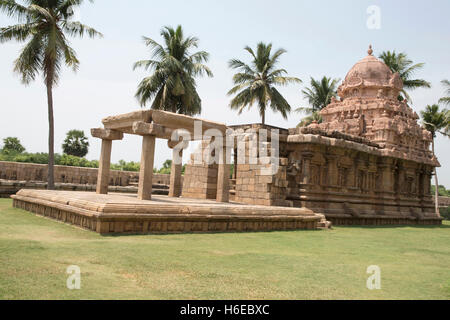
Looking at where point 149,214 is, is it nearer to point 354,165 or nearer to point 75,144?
Answer: point 354,165

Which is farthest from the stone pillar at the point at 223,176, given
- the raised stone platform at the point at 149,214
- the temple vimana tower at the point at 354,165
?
the raised stone platform at the point at 149,214

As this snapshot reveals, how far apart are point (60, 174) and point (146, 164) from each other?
A: 10.4m

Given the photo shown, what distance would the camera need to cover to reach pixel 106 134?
1195 centimetres

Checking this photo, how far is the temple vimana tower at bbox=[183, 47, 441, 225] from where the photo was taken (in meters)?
15.1

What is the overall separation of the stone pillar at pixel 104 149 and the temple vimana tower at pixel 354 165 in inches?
175

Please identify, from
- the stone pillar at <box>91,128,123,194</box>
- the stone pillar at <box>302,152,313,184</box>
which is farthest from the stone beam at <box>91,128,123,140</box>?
the stone pillar at <box>302,152,313,184</box>

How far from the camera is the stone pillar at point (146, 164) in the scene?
10.2 metres

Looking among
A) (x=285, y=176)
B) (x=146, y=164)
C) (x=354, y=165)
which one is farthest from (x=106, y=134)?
(x=354, y=165)

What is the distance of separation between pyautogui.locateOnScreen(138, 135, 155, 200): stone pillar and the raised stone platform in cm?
56

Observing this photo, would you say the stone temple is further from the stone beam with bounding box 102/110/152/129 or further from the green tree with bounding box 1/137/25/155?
the green tree with bounding box 1/137/25/155

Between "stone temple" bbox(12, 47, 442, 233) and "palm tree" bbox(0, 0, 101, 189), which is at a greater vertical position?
"palm tree" bbox(0, 0, 101, 189)

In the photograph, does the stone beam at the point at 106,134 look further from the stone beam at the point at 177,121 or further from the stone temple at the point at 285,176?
the stone beam at the point at 177,121

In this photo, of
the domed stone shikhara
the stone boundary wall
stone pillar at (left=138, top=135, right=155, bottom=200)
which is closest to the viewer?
stone pillar at (left=138, top=135, right=155, bottom=200)
